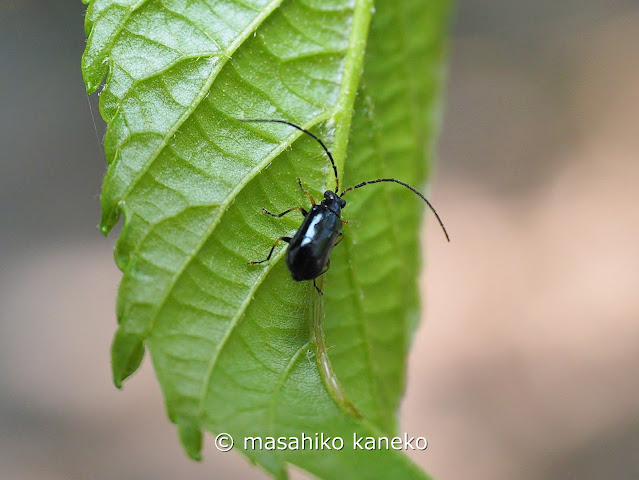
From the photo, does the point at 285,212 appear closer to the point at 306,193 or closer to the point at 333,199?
the point at 306,193

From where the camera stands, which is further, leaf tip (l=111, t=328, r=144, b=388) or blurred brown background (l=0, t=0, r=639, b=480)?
blurred brown background (l=0, t=0, r=639, b=480)

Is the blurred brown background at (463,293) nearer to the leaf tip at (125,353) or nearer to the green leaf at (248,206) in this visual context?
the green leaf at (248,206)

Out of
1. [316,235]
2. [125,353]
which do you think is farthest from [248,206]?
[125,353]

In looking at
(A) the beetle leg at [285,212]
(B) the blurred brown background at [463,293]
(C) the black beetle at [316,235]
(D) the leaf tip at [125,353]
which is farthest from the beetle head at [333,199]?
(B) the blurred brown background at [463,293]

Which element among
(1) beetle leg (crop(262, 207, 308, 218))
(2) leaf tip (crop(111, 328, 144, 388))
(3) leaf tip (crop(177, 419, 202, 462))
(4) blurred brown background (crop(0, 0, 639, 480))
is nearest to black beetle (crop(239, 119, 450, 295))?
(1) beetle leg (crop(262, 207, 308, 218))

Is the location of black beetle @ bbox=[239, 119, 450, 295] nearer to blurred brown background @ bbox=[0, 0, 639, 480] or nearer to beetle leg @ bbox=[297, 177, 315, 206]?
beetle leg @ bbox=[297, 177, 315, 206]
